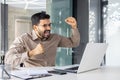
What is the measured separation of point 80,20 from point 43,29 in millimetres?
1823

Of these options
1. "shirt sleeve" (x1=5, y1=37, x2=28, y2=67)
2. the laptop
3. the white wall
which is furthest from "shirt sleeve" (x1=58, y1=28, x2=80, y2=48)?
the white wall

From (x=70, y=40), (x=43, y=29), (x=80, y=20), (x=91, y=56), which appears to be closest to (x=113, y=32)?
(x=80, y=20)

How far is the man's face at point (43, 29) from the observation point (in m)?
2.44

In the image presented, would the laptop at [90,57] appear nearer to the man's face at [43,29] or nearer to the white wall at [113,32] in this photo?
the man's face at [43,29]

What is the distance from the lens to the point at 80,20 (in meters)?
4.18

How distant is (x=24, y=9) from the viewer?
398 centimetres

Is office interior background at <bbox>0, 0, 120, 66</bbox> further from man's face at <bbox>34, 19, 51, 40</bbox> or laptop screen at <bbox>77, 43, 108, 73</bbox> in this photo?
laptop screen at <bbox>77, 43, 108, 73</bbox>

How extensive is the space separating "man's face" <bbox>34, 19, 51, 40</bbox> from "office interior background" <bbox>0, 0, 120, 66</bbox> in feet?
4.53

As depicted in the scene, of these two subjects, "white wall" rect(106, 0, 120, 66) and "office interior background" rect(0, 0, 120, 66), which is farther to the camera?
"white wall" rect(106, 0, 120, 66)

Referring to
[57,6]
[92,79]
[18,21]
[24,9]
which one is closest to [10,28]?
[18,21]

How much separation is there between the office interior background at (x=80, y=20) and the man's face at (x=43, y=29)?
1381 millimetres

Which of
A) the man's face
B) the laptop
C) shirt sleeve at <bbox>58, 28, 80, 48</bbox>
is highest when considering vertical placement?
the man's face

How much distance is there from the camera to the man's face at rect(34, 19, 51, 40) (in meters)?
2.44

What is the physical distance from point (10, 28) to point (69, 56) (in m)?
1.26
